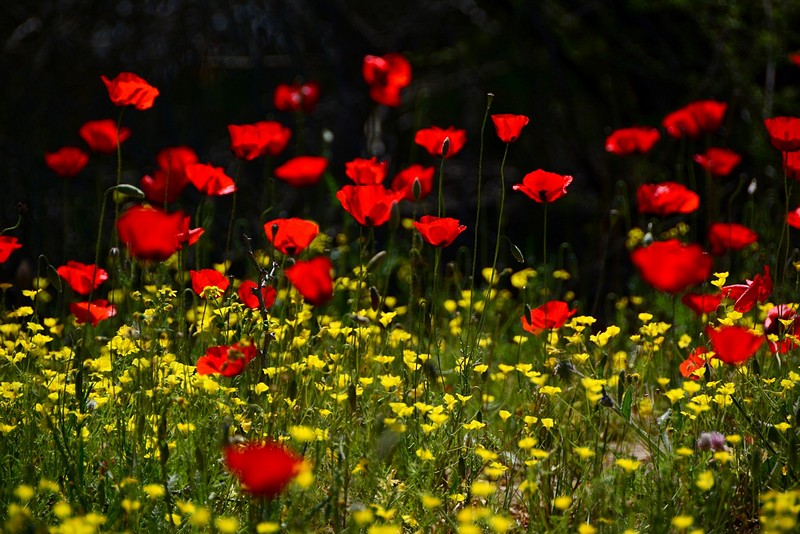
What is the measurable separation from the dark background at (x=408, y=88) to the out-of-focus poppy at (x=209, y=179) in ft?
6.21

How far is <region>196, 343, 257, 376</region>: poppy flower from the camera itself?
2.28m

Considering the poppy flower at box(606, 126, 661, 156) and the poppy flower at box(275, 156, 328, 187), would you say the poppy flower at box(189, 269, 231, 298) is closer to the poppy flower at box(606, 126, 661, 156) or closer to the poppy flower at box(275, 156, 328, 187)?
the poppy flower at box(275, 156, 328, 187)

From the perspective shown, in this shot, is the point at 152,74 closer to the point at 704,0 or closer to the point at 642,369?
the point at 704,0

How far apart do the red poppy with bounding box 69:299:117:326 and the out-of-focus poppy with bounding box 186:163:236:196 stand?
41cm

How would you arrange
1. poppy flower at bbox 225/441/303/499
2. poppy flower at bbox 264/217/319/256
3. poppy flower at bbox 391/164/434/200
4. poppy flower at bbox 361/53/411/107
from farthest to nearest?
1. poppy flower at bbox 361/53/411/107
2. poppy flower at bbox 391/164/434/200
3. poppy flower at bbox 264/217/319/256
4. poppy flower at bbox 225/441/303/499

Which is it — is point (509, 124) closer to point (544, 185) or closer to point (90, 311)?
point (544, 185)

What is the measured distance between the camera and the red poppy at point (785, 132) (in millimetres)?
2709

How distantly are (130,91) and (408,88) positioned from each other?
331 cm

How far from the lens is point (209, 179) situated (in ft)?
9.59

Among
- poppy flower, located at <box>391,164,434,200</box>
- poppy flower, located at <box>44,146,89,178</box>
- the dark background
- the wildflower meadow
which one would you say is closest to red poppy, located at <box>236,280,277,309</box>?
the wildflower meadow

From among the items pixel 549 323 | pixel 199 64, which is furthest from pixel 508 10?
pixel 549 323

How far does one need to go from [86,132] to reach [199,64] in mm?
2254

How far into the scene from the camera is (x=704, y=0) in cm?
468

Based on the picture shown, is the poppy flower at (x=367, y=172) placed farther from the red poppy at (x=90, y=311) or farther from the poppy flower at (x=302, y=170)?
the red poppy at (x=90, y=311)
